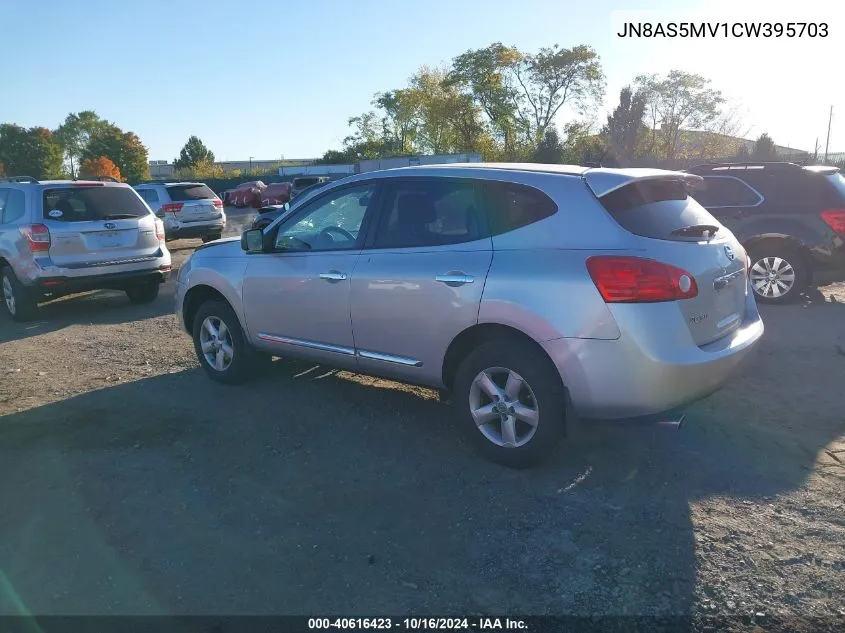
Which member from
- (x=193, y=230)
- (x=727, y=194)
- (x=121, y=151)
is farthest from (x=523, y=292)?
(x=121, y=151)

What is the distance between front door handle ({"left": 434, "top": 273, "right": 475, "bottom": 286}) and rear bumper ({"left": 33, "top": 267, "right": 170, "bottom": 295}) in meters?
6.28

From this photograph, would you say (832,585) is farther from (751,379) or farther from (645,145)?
(645,145)

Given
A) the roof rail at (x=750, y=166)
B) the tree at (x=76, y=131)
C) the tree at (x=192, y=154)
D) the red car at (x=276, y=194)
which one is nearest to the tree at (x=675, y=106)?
the red car at (x=276, y=194)

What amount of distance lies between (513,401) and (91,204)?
7.20 meters

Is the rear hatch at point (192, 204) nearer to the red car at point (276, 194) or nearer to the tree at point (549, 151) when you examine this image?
the red car at point (276, 194)

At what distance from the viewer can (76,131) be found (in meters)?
106

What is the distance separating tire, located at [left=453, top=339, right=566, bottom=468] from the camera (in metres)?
3.78

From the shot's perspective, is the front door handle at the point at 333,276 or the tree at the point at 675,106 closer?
the front door handle at the point at 333,276

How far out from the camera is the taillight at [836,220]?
311 inches

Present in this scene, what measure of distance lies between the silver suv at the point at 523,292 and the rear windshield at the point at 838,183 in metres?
4.73

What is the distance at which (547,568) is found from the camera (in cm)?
307

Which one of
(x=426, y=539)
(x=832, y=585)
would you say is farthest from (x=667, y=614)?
(x=426, y=539)

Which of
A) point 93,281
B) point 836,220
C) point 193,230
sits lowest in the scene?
point 93,281

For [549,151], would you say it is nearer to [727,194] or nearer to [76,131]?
[727,194]
